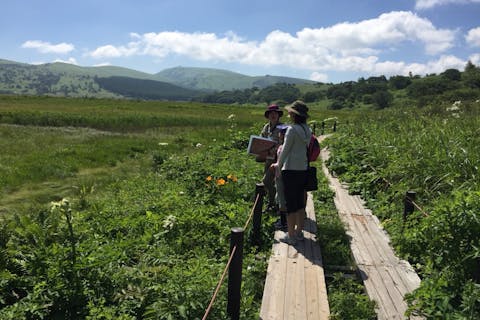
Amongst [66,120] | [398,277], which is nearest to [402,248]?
[398,277]

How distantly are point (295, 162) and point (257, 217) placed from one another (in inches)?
53.9

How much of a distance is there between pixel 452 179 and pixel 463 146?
65.5 inches

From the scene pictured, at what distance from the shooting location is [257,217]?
22.1 ft

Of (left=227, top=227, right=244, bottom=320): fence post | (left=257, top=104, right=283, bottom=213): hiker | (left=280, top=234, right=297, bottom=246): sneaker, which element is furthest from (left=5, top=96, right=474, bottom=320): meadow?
(left=257, top=104, right=283, bottom=213): hiker

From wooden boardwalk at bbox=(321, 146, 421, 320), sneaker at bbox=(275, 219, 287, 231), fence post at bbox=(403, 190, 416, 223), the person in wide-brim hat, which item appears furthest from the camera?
sneaker at bbox=(275, 219, 287, 231)

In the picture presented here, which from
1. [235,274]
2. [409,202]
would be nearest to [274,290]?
[235,274]

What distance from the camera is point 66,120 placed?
1410 inches

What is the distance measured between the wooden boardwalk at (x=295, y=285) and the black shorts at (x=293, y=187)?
0.75 m

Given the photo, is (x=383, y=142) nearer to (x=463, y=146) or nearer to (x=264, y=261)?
(x=463, y=146)

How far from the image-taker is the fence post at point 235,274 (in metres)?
4.27

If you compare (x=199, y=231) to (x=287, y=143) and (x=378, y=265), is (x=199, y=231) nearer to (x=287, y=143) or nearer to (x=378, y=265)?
(x=287, y=143)

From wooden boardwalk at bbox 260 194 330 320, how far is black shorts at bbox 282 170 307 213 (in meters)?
0.75

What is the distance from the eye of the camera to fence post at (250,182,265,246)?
6586 millimetres

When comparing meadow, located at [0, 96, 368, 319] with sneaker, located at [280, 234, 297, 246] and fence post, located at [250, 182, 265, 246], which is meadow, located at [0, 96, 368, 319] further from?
sneaker, located at [280, 234, 297, 246]
